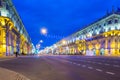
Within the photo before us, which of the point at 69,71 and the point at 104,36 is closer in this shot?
the point at 69,71

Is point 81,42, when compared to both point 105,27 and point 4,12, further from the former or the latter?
point 4,12

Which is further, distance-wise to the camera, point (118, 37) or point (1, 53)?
point (118, 37)

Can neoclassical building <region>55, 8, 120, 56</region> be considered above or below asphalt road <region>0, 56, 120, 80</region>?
above

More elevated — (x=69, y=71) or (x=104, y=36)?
(x=104, y=36)

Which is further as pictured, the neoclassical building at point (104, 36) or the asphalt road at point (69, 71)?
the neoclassical building at point (104, 36)

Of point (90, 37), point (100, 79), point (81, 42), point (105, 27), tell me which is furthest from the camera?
point (81, 42)

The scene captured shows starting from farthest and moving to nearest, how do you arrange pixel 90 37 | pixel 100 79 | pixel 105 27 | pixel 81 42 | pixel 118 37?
pixel 81 42
pixel 90 37
pixel 105 27
pixel 118 37
pixel 100 79

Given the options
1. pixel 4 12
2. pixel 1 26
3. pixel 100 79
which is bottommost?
pixel 100 79

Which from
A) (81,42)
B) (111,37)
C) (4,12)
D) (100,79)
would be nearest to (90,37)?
(81,42)

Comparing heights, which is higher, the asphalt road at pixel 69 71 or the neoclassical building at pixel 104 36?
the neoclassical building at pixel 104 36

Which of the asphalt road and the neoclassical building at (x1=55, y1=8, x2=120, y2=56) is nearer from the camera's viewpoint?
the asphalt road

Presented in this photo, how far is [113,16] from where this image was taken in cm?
9906

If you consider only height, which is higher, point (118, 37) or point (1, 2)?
point (1, 2)

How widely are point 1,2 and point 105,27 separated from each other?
56.6 meters
